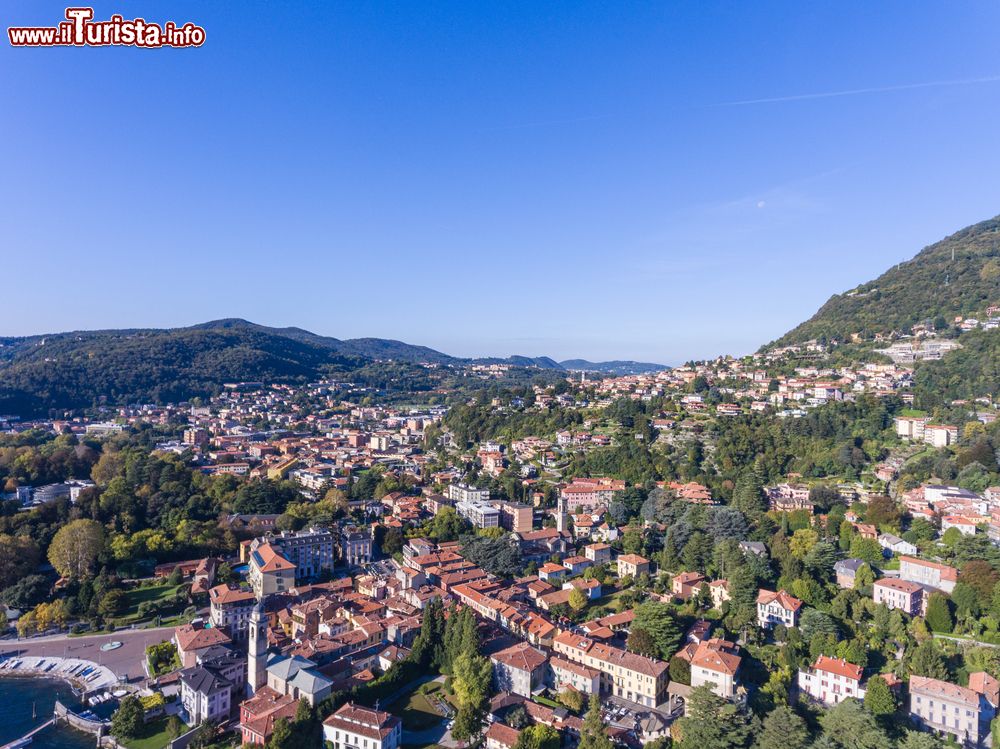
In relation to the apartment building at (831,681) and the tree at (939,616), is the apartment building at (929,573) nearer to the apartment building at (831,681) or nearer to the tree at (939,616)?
the tree at (939,616)

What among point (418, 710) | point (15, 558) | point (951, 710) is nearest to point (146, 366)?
point (15, 558)

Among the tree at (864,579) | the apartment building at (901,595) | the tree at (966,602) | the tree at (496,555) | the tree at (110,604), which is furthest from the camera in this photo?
the tree at (496,555)

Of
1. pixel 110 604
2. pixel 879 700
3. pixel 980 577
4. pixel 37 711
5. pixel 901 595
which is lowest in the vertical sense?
pixel 37 711

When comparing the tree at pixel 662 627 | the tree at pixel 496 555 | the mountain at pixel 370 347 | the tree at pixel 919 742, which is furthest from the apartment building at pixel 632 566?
the mountain at pixel 370 347

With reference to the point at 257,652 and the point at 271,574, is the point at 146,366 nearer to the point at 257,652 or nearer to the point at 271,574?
the point at 271,574

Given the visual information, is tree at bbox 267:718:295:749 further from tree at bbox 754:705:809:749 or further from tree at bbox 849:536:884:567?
tree at bbox 849:536:884:567

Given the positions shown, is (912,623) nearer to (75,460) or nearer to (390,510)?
(390,510)
